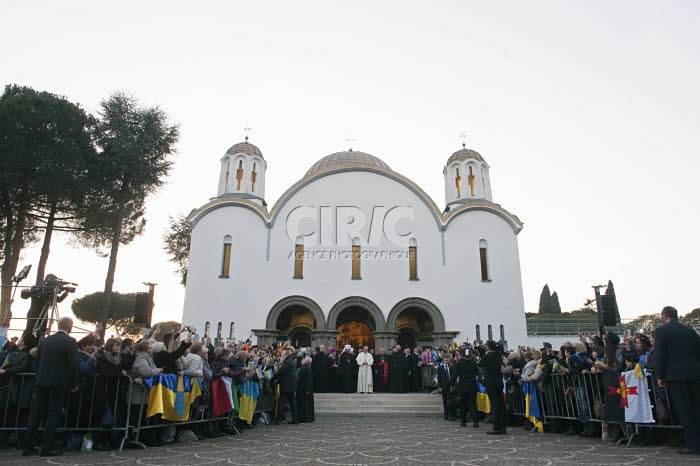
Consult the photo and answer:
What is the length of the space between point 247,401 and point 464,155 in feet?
64.5

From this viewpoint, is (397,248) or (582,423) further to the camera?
(397,248)

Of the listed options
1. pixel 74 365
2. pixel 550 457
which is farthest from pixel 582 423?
pixel 74 365

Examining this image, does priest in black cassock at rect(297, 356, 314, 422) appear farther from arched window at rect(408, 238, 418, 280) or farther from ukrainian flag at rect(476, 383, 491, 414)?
arched window at rect(408, 238, 418, 280)

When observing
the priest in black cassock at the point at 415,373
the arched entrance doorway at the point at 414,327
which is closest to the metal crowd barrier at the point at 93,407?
the priest in black cassock at the point at 415,373

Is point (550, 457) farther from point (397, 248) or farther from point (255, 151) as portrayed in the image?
point (255, 151)

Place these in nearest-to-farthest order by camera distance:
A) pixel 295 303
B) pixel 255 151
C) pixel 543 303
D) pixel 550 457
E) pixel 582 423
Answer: pixel 550 457, pixel 582 423, pixel 295 303, pixel 255 151, pixel 543 303

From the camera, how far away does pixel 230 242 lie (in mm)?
22172

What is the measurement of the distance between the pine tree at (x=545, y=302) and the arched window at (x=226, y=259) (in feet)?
108

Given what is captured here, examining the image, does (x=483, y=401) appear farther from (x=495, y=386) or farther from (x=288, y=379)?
(x=288, y=379)

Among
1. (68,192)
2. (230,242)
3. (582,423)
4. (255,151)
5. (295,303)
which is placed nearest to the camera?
(582,423)

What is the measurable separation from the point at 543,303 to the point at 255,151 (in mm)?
32815

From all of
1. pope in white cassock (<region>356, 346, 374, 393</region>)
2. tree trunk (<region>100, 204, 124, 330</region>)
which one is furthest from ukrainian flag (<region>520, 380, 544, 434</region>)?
tree trunk (<region>100, 204, 124, 330</region>)

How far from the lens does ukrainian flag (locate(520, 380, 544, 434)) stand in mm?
8611

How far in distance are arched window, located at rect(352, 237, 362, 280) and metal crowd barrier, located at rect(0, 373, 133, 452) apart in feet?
50.0
